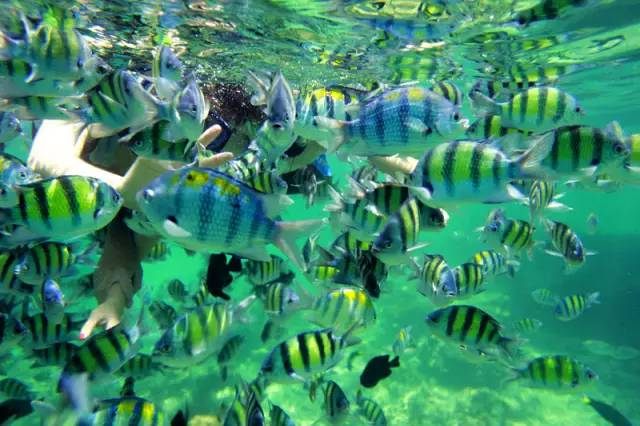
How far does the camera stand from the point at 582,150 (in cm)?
312

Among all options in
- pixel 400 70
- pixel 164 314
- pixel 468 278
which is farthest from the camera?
pixel 400 70

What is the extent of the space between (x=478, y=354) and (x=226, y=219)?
4.43m

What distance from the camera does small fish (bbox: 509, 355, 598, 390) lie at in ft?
18.2

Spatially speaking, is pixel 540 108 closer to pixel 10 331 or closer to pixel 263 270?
pixel 263 270

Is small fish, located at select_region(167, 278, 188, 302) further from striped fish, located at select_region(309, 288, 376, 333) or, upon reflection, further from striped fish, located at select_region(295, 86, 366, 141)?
striped fish, located at select_region(295, 86, 366, 141)

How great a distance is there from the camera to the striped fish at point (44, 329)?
15.9 ft

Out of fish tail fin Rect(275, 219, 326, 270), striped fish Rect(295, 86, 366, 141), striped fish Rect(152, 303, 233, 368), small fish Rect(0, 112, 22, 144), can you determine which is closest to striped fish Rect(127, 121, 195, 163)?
striped fish Rect(295, 86, 366, 141)

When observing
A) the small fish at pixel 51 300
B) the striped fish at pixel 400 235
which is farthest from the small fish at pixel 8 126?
the striped fish at pixel 400 235

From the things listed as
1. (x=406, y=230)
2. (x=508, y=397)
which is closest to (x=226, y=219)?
(x=406, y=230)

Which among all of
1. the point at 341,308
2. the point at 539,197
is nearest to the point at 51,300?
the point at 341,308

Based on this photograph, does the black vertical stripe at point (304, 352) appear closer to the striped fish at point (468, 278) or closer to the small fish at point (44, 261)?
the striped fish at point (468, 278)

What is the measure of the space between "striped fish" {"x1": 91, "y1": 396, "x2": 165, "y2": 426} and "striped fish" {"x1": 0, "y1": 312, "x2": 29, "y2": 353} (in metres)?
2.57

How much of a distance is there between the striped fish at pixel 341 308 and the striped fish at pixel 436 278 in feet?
2.21

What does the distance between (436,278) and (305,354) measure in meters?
1.61
